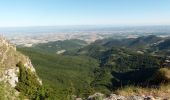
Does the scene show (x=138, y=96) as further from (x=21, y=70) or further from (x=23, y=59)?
(x=23, y=59)

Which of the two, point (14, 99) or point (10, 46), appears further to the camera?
point (10, 46)

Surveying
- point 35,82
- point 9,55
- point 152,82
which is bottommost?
point 35,82

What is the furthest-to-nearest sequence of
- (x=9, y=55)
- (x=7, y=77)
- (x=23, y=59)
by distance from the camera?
(x=23, y=59) → (x=9, y=55) → (x=7, y=77)

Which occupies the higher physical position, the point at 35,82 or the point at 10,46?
the point at 10,46

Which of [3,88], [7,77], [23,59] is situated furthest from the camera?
[23,59]

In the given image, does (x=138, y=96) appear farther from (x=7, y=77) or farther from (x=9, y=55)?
(x=9, y=55)

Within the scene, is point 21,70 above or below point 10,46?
below

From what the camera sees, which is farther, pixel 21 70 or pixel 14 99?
pixel 21 70

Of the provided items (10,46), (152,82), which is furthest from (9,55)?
(152,82)

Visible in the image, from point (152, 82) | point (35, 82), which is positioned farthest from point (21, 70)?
point (152, 82)
